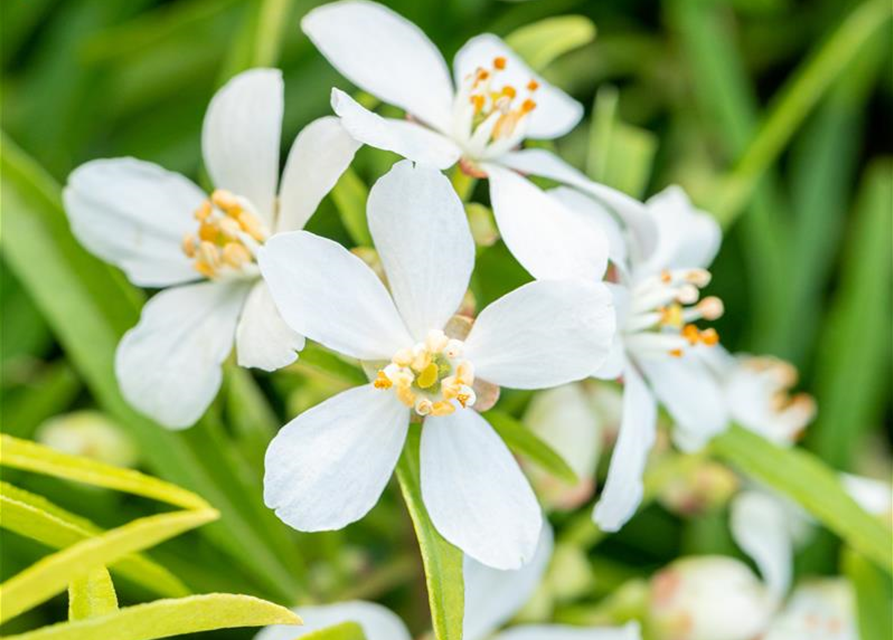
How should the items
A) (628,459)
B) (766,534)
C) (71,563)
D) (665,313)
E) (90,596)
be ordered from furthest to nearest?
(766,534), (665,313), (628,459), (90,596), (71,563)

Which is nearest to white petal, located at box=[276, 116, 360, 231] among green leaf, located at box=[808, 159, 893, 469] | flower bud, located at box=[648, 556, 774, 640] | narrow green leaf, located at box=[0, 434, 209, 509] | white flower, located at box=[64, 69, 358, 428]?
white flower, located at box=[64, 69, 358, 428]

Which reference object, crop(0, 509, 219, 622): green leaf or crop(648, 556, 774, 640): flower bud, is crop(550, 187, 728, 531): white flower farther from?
crop(0, 509, 219, 622): green leaf

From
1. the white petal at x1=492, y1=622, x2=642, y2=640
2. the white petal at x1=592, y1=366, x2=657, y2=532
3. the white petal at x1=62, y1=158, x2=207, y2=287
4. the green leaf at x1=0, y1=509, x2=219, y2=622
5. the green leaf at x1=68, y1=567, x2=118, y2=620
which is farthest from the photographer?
the white petal at x1=492, y1=622, x2=642, y2=640

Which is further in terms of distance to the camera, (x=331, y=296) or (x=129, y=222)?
(x=129, y=222)

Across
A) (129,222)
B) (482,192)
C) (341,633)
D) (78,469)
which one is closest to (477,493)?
(341,633)

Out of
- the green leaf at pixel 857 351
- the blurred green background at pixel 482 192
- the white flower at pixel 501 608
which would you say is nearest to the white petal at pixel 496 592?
the white flower at pixel 501 608

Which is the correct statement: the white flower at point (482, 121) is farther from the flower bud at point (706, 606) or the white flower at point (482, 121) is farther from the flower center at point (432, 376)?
the flower bud at point (706, 606)

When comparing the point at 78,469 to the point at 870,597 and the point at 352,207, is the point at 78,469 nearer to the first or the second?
the point at 352,207

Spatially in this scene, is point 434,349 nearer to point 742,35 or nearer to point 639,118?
point 639,118
